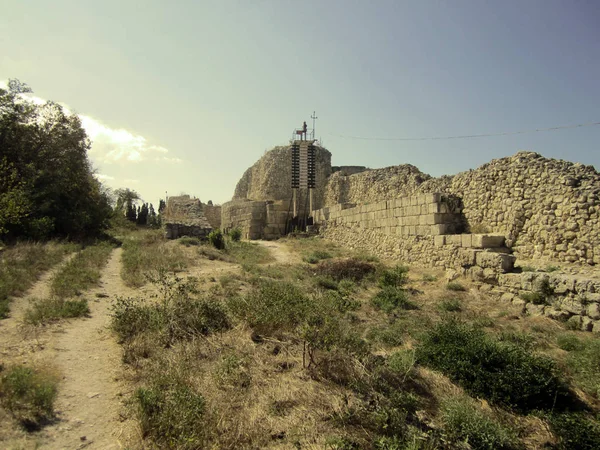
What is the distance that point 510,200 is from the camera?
34.6ft

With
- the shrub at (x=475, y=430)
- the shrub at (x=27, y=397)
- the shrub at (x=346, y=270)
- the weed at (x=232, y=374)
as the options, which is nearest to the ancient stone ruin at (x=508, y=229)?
the shrub at (x=346, y=270)

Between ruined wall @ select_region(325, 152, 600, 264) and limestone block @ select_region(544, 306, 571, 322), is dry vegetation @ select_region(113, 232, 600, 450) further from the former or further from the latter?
ruined wall @ select_region(325, 152, 600, 264)

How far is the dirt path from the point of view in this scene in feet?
11.7

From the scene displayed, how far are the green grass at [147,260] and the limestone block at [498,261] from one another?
8.44 meters

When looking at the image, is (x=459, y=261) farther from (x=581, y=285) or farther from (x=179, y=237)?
(x=179, y=237)

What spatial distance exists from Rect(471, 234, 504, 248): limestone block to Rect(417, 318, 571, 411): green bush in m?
4.91

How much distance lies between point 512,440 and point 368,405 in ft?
5.53

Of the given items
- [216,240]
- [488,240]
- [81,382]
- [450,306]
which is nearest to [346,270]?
[450,306]

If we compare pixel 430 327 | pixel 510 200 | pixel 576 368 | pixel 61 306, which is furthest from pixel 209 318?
pixel 510 200

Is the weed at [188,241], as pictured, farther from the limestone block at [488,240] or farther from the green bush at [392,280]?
the limestone block at [488,240]

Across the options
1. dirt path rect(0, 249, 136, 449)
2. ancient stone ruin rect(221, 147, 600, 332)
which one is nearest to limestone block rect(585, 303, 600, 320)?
ancient stone ruin rect(221, 147, 600, 332)

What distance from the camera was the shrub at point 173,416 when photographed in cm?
347

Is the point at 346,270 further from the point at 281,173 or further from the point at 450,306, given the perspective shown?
the point at 281,173

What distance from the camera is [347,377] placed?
16.6ft
